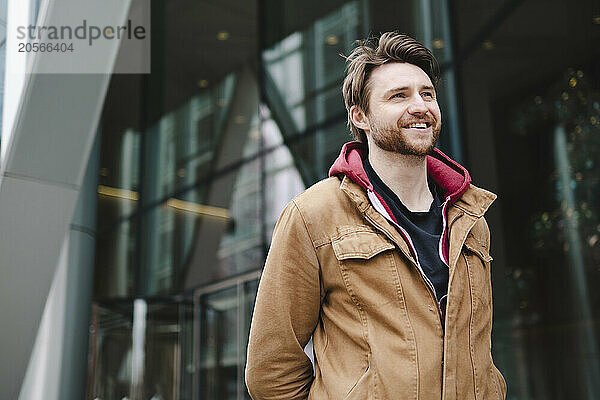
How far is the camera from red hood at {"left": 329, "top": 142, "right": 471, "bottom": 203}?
201 cm

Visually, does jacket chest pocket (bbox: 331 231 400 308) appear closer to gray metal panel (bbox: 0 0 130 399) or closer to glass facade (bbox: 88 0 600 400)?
gray metal panel (bbox: 0 0 130 399)

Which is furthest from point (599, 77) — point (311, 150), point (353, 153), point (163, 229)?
point (163, 229)

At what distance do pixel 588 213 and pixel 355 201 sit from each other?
611 cm

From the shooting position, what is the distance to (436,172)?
86.9 inches

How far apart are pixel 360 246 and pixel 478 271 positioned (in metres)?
0.38

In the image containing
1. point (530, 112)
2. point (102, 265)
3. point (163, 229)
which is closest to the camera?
point (530, 112)

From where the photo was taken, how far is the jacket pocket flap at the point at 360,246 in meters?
1.85

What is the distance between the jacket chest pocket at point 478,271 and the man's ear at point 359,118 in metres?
0.46

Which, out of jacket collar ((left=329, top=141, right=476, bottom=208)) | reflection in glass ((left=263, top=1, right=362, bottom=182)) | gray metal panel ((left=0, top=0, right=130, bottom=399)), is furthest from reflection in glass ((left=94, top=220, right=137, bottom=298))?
jacket collar ((left=329, top=141, right=476, bottom=208))

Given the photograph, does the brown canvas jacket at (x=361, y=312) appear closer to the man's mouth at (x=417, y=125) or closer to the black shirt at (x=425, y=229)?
the black shirt at (x=425, y=229)

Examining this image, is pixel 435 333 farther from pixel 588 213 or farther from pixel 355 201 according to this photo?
pixel 588 213

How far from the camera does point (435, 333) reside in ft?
5.91

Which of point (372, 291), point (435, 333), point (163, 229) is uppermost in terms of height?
point (163, 229)

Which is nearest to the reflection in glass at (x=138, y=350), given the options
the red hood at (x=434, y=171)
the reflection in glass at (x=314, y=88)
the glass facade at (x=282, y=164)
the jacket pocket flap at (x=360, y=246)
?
the glass facade at (x=282, y=164)
